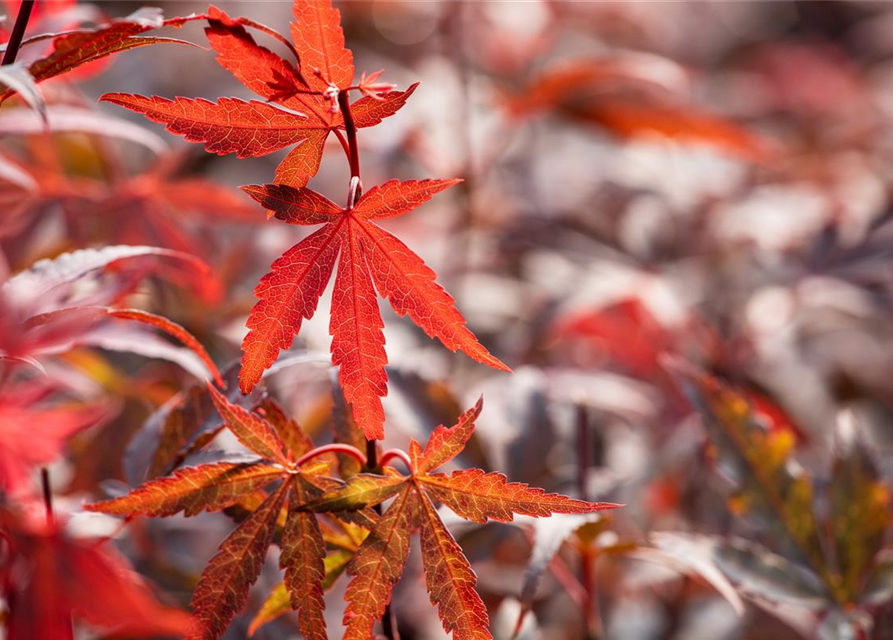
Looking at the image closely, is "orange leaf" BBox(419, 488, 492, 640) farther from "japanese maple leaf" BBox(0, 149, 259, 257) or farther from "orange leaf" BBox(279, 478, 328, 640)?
"japanese maple leaf" BBox(0, 149, 259, 257)

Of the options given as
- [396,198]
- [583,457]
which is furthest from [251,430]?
[583,457]

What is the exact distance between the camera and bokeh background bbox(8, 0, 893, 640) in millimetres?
655

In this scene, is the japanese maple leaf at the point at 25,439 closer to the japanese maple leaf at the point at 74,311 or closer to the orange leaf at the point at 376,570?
the japanese maple leaf at the point at 74,311

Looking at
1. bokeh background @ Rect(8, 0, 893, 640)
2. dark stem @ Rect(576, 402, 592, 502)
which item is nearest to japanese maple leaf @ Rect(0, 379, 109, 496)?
bokeh background @ Rect(8, 0, 893, 640)

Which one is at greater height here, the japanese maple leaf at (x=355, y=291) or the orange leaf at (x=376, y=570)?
the japanese maple leaf at (x=355, y=291)

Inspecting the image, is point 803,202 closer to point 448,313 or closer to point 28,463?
point 448,313

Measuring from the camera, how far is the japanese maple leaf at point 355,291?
1.32 feet

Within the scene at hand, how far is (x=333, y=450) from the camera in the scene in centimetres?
44

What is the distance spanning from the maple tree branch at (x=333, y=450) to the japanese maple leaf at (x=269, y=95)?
6.3 inches

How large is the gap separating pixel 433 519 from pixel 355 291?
13 cm

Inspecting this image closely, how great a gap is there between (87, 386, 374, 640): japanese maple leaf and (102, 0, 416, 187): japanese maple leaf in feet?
0.44

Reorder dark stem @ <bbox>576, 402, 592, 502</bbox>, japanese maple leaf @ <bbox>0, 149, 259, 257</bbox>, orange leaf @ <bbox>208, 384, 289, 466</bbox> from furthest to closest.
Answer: japanese maple leaf @ <bbox>0, 149, 259, 257</bbox> < dark stem @ <bbox>576, 402, 592, 502</bbox> < orange leaf @ <bbox>208, 384, 289, 466</bbox>

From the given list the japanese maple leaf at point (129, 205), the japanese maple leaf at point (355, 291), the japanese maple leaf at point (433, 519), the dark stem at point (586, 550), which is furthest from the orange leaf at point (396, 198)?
the japanese maple leaf at point (129, 205)

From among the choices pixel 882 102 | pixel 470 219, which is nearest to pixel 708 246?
pixel 470 219
